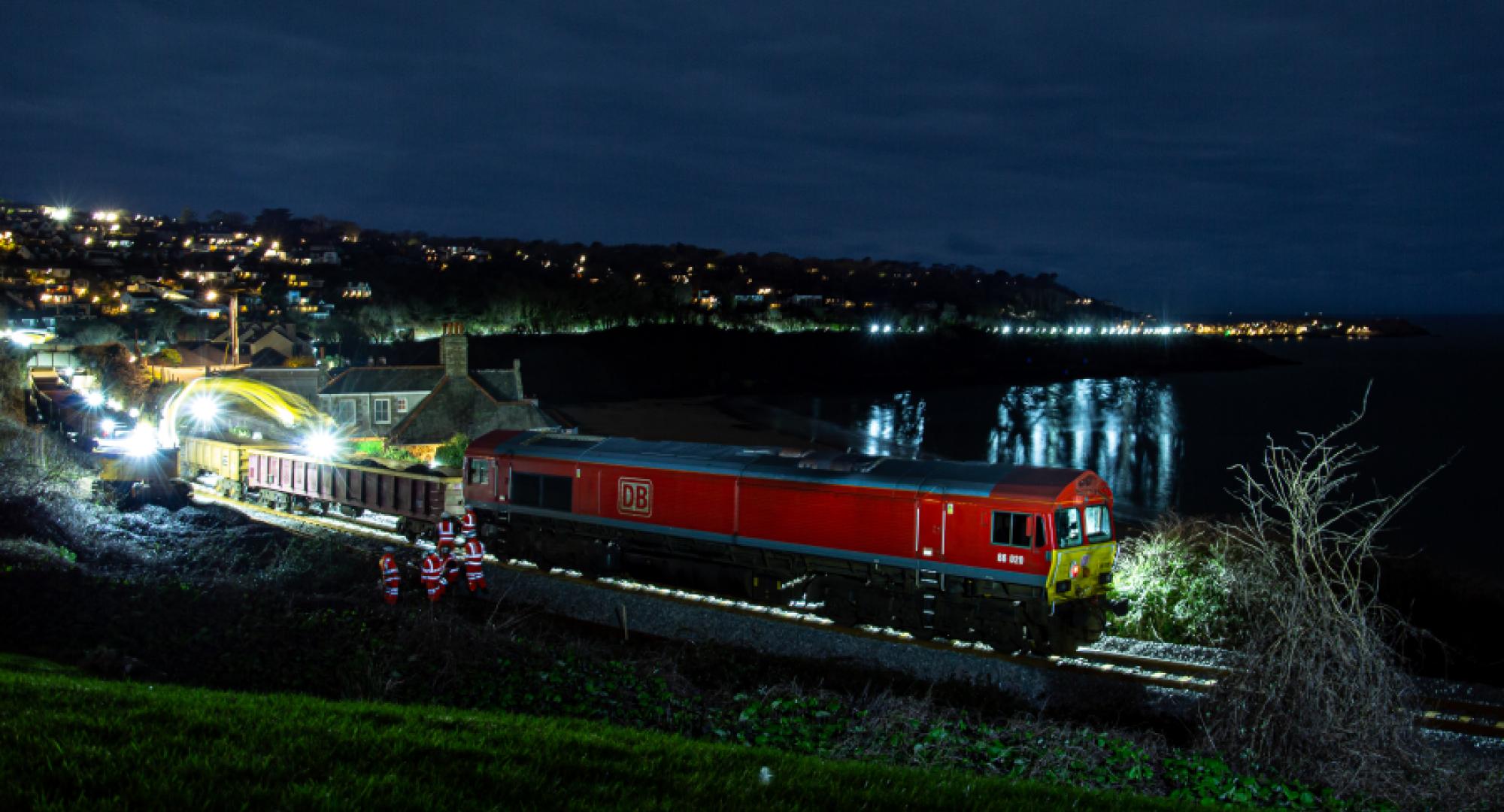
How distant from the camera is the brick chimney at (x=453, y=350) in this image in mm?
39375

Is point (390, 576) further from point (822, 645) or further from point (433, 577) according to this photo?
point (822, 645)

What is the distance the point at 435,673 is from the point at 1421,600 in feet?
75.3

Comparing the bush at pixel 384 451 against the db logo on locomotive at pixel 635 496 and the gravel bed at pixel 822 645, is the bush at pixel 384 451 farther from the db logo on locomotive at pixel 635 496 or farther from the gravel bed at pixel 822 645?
the db logo on locomotive at pixel 635 496

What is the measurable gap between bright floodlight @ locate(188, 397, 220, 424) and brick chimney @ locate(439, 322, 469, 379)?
8618 mm

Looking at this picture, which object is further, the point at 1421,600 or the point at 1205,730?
the point at 1421,600

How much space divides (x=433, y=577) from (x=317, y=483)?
1178 cm

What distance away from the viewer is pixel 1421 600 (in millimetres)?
23891

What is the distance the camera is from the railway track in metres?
13.6

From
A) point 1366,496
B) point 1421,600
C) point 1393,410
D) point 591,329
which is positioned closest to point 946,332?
point 591,329

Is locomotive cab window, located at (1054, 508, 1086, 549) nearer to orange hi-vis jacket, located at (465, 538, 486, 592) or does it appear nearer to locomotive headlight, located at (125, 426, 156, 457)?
orange hi-vis jacket, located at (465, 538, 486, 592)

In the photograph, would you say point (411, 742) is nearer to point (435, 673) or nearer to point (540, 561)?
point (435, 673)

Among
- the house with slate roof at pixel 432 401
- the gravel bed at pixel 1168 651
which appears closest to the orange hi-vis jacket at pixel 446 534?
the gravel bed at pixel 1168 651

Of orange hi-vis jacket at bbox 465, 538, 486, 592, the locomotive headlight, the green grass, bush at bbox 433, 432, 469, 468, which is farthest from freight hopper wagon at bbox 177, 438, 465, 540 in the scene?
the green grass

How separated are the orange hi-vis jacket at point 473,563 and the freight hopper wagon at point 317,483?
502 centimetres
